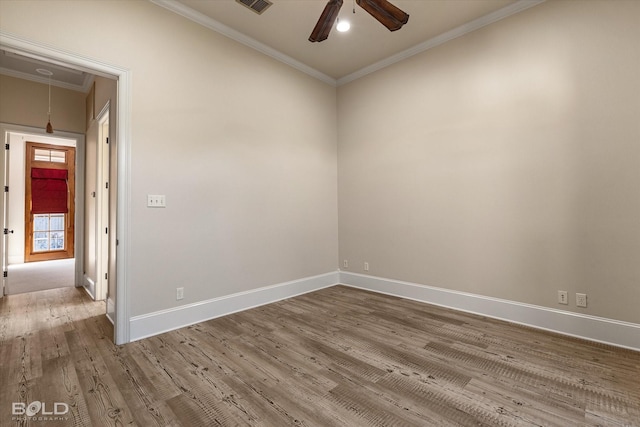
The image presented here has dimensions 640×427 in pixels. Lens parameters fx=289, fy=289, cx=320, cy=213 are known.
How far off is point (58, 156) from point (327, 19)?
8.39 m

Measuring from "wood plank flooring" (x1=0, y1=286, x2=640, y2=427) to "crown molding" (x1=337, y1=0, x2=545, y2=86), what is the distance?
126 inches

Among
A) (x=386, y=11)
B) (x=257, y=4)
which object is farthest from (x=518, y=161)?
(x=257, y=4)

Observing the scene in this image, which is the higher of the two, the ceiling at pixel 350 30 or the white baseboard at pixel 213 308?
the ceiling at pixel 350 30

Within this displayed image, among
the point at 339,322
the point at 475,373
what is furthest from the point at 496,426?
the point at 339,322

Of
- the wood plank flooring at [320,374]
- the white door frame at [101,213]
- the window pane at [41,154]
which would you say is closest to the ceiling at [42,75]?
the white door frame at [101,213]

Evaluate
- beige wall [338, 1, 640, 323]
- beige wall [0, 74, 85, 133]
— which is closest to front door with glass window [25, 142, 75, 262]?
beige wall [0, 74, 85, 133]

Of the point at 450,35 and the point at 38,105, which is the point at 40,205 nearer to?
the point at 38,105

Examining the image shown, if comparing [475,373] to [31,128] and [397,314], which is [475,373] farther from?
[31,128]

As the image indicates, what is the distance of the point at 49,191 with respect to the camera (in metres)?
6.96

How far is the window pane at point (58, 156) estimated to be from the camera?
23.5 feet

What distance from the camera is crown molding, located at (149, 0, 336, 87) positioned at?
2.89 m

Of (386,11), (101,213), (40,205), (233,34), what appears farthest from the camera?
(40,205)

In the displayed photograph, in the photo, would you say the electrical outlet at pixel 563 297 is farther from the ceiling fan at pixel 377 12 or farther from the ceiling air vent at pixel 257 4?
the ceiling air vent at pixel 257 4

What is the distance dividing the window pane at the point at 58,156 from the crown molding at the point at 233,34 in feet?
21.9
